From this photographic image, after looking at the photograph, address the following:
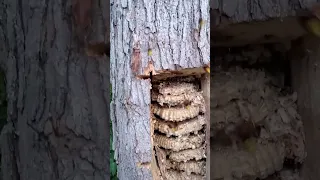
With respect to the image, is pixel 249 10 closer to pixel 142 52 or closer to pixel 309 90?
pixel 309 90

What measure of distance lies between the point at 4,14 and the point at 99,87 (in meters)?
0.40

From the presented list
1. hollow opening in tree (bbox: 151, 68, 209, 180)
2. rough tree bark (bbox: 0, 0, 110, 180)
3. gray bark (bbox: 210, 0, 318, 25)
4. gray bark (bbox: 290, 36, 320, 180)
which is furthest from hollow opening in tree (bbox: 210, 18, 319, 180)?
hollow opening in tree (bbox: 151, 68, 209, 180)

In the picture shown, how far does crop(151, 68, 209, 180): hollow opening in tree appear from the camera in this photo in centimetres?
73

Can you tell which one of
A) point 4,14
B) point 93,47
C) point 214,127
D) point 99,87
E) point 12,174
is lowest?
point 12,174

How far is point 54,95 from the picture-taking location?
140 centimetres

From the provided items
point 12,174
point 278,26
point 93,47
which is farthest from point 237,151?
point 12,174

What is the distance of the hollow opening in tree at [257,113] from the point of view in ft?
5.04

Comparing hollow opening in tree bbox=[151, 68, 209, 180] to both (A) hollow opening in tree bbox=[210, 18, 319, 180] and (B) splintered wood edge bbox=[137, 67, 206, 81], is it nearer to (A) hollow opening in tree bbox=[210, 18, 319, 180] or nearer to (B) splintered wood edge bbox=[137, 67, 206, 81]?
(B) splintered wood edge bbox=[137, 67, 206, 81]

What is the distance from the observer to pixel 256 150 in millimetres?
1557

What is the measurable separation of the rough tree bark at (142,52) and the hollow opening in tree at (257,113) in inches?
32.8

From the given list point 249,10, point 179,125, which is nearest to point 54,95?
point 249,10

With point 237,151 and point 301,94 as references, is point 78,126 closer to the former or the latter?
point 237,151

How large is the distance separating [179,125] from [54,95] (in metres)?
0.72

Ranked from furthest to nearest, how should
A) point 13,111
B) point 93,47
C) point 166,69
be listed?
point 13,111, point 93,47, point 166,69
